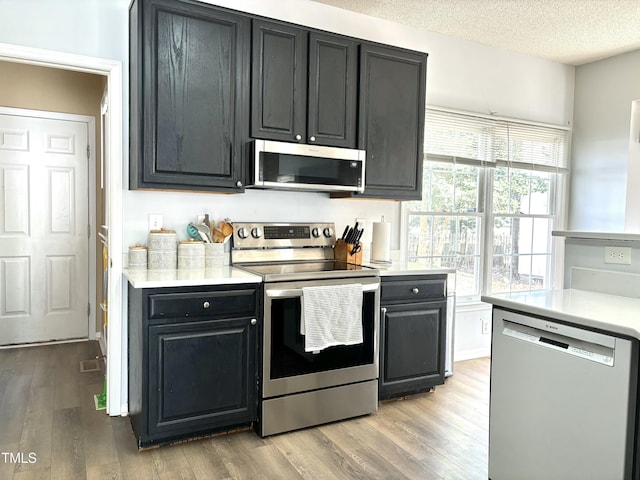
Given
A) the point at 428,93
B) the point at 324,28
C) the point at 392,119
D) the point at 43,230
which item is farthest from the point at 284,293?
the point at 43,230

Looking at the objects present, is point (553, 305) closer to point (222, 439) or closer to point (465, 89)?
point (222, 439)

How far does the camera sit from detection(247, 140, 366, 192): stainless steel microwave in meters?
2.80

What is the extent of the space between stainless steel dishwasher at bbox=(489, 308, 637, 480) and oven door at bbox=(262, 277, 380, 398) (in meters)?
0.91

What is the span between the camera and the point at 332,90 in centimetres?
307

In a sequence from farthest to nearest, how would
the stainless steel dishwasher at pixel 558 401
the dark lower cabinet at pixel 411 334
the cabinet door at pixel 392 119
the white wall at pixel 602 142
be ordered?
the white wall at pixel 602 142 → the cabinet door at pixel 392 119 → the dark lower cabinet at pixel 411 334 → the stainless steel dishwasher at pixel 558 401

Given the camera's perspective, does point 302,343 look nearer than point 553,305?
No

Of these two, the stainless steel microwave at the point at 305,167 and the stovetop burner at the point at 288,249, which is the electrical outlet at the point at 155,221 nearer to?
the stovetop burner at the point at 288,249

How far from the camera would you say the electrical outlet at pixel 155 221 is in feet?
9.62

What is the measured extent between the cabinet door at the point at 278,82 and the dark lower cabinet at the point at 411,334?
1110 mm

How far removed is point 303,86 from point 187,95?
711mm

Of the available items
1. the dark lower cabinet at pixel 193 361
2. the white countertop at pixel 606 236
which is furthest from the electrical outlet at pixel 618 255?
the dark lower cabinet at pixel 193 361

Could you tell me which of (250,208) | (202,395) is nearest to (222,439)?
(202,395)

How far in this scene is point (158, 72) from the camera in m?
2.60

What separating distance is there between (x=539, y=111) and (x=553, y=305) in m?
3.17
